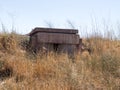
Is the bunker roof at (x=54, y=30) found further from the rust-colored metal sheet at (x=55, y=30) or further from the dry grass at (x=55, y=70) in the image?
the dry grass at (x=55, y=70)

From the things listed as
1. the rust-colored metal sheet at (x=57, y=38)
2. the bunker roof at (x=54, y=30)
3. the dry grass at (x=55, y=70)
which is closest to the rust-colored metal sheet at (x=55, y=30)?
the bunker roof at (x=54, y=30)

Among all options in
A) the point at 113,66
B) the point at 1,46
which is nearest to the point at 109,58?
the point at 113,66

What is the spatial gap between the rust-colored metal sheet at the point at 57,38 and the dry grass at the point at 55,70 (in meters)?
0.52

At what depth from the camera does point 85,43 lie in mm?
7609

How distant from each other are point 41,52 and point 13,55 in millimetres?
566

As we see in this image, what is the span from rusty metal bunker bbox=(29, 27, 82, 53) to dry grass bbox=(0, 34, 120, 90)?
0.41 meters

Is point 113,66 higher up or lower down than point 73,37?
lower down

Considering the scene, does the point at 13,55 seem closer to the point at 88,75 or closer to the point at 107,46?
the point at 88,75

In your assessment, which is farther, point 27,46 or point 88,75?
point 27,46

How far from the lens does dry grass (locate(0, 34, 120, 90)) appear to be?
14.5 feet

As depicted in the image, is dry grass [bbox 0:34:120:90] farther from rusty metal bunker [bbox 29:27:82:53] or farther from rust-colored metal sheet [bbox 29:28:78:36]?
rust-colored metal sheet [bbox 29:28:78:36]

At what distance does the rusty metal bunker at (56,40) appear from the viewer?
21.5ft

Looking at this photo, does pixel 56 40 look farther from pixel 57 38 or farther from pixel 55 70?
pixel 55 70

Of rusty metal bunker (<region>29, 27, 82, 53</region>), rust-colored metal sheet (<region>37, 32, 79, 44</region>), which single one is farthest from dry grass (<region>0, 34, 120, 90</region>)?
rust-colored metal sheet (<region>37, 32, 79, 44</region>)
